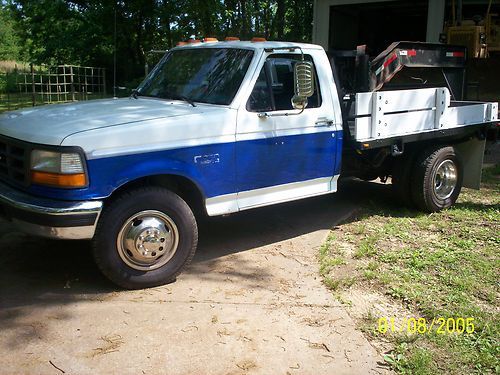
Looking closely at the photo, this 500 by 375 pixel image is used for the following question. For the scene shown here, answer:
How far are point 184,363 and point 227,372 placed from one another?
0.92 ft

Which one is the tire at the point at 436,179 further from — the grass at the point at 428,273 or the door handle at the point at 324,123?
the door handle at the point at 324,123

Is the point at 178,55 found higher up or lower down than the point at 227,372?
higher up

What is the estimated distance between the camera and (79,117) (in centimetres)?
432

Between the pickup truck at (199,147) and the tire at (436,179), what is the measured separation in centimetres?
2

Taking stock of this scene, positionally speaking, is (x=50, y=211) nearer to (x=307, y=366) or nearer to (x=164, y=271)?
(x=164, y=271)

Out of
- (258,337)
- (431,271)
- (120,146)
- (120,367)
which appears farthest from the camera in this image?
(431,271)

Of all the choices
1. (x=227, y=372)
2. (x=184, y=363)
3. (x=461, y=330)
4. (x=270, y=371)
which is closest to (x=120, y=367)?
(x=184, y=363)

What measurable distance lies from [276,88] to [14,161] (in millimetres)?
2369

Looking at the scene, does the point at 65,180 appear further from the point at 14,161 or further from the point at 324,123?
the point at 324,123

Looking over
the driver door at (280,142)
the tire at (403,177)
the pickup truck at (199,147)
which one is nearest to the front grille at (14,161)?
the pickup truck at (199,147)

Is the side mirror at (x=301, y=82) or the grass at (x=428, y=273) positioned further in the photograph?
the side mirror at (x=301, y=82)

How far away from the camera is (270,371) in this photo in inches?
130

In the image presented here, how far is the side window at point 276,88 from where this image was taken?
16.0ft

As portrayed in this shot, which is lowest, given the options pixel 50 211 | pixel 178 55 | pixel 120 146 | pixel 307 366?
pixel 307 366
